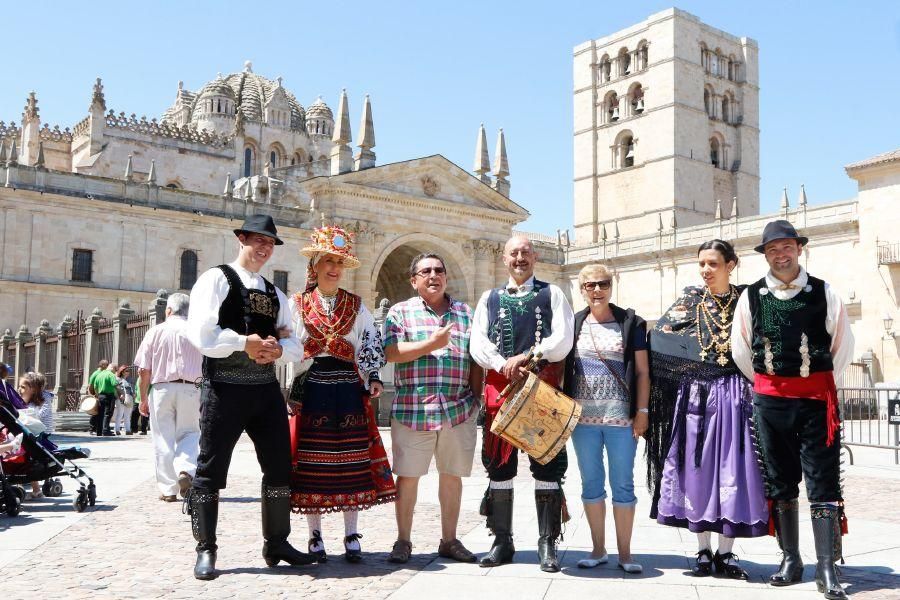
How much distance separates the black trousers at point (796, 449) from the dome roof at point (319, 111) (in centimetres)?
5717

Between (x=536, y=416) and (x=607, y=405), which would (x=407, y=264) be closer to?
(x=607, y=405)

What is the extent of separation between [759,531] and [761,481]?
282mm

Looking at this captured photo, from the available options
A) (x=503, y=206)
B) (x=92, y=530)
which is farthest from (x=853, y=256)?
(x=92, y=530)

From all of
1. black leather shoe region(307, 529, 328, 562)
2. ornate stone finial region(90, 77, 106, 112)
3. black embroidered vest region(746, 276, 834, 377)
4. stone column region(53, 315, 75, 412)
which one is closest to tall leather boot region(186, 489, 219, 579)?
black leather shoe region(307, 529, 328, 562)

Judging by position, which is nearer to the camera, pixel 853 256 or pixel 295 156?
pixel 853 256

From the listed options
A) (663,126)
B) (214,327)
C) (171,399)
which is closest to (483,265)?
(663,126)

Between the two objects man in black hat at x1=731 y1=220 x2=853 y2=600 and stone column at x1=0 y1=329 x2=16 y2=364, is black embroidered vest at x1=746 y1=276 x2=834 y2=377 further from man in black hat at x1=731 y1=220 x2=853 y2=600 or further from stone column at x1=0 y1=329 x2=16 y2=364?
stone column at x1=0 y1=329 x2=16 y2=364

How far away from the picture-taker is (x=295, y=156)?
5722 cm

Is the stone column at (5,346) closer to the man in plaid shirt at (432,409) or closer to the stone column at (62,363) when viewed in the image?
the stone column at (62,363)

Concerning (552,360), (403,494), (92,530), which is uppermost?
(552,360)

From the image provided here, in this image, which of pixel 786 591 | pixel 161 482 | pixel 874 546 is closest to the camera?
pixel 786 591

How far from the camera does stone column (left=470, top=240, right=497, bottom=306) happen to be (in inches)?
1613

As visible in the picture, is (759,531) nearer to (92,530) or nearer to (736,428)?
(736,428)

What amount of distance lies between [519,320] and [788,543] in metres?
1.99
